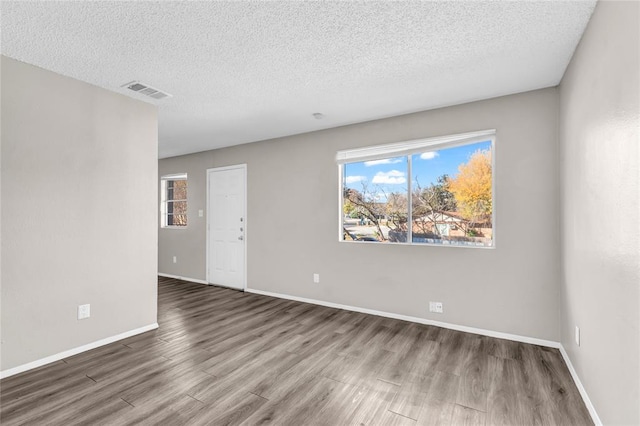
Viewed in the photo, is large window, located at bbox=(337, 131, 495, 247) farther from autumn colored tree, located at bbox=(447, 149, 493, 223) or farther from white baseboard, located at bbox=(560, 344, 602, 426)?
white baseboard, located at bbox=(560, 344, 602, 426)

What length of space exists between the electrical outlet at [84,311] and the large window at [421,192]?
9.47 feet

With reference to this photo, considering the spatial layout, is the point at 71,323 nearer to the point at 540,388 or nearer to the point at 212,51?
the point at 212,51

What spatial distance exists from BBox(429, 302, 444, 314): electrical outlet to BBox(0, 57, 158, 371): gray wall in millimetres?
3102

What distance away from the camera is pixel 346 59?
2.38 meters

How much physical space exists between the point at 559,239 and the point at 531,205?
0.38 meters

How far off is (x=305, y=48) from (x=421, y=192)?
213 cm

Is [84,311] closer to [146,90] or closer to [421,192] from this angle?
[146,90]

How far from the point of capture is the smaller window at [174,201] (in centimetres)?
602

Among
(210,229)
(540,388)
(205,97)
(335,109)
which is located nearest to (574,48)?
(335,109)

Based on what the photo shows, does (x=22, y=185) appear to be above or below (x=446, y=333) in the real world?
above

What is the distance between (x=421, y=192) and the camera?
359 cm

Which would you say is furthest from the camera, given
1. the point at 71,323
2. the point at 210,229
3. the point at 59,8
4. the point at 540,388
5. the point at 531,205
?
the point at 210,229

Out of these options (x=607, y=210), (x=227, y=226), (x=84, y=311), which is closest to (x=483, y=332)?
(x=607, y=210)

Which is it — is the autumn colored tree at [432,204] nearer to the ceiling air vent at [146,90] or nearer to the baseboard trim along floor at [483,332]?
the baseboard trim along floor at [483,332]
